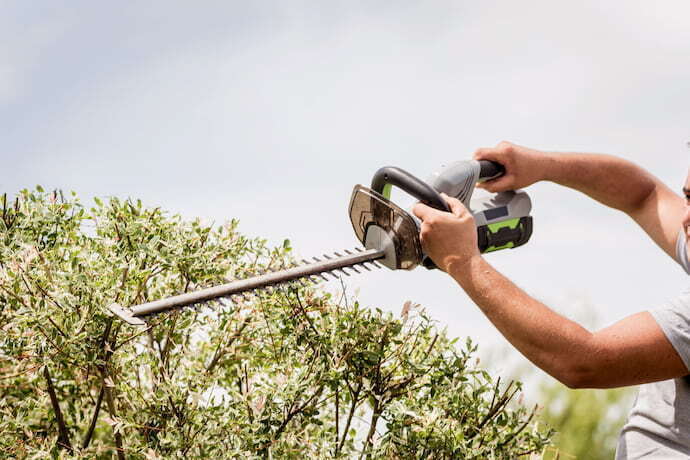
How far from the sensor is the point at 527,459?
3.69 m

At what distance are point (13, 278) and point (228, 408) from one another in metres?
1.26

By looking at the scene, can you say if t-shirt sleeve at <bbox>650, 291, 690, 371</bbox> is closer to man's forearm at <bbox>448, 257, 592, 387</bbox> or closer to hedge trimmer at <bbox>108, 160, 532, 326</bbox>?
man's forearm at <bbox>448, 257, 592, 387</bbox>

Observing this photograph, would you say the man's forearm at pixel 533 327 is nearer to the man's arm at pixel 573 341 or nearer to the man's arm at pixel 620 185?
the man's arm at pixel 573 341

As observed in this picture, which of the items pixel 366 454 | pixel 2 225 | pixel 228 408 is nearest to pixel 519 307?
pixel 366 454

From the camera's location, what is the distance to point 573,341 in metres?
2.61

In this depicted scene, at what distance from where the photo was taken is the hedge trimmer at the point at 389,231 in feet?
9.71

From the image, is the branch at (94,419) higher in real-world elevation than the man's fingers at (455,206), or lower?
lower

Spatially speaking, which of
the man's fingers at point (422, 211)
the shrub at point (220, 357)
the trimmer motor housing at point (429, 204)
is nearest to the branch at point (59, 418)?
the shrub at point (220, 357)

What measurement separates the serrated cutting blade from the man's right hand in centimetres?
85

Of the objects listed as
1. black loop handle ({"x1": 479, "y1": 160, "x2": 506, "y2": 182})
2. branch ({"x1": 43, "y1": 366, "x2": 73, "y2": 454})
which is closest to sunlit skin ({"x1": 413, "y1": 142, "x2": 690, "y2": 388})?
black loop handle ({"x1": 479, "y1": 160, "x2": 506, "y2": 182})

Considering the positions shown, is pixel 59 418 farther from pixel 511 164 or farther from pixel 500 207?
pixel 511 164

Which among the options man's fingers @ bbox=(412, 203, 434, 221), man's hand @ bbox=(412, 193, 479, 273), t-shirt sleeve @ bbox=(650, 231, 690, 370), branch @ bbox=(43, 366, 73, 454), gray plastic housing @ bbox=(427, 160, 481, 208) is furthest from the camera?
branch @ bbox=(43, 366, 73, 454)

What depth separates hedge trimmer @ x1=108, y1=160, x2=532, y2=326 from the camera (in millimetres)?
2961

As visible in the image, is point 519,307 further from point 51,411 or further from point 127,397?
point 51,411
